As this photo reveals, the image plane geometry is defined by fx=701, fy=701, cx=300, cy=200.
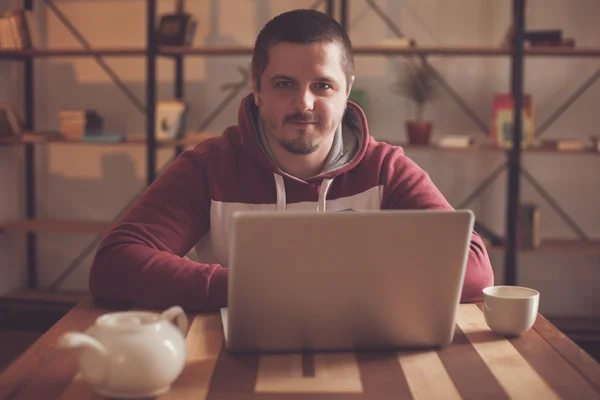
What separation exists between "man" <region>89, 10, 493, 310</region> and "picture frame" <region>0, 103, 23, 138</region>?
1999 mm

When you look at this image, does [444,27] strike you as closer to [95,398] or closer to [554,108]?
[554,108]

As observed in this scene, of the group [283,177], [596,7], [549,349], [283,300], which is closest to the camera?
[283,300]

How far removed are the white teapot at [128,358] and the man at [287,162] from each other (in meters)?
0.67

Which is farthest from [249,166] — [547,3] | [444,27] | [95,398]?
[547,3]

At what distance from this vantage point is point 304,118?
1.67 m

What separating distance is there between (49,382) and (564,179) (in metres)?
2.93

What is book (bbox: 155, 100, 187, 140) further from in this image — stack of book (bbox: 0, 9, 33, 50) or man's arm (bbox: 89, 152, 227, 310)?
man's arm (bbox: 89, 152, 227, 310)

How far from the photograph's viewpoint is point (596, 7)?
3246 millimetres

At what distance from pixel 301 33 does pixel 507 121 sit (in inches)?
66.8

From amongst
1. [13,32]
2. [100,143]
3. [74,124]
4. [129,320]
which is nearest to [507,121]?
[100,143]

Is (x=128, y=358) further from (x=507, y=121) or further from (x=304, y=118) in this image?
(x=507, y=121)

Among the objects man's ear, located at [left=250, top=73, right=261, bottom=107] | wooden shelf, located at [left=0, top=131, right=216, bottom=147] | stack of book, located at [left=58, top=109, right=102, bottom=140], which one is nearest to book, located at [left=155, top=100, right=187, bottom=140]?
wooden shelf, located at [left=0, top=131, right=216, bottom=147]

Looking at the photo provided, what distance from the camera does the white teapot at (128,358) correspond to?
2.72 ft

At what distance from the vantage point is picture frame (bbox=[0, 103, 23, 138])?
3.40 m
